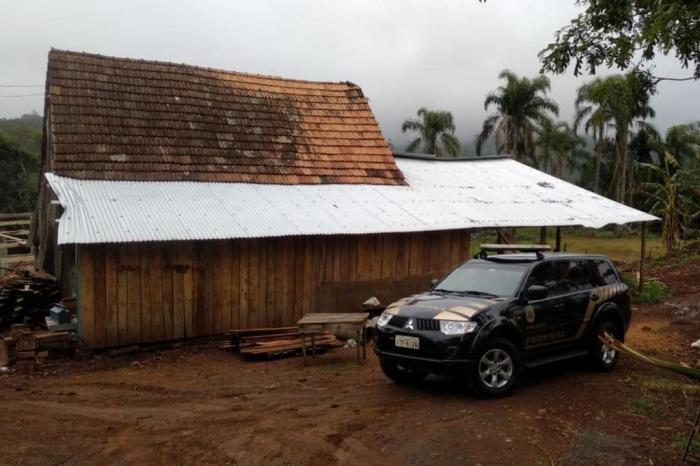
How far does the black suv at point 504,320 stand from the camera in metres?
6.98

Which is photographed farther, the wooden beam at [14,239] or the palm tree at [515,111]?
the palm tree at [515,111]

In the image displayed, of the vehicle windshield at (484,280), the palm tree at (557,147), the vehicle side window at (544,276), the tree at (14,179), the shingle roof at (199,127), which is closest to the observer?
the vehicle windshield at (484,280)

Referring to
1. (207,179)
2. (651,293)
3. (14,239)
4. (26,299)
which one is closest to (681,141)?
(651,293)

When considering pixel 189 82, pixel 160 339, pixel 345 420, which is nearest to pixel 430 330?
pixel 345 420

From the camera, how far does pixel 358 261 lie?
12.8m

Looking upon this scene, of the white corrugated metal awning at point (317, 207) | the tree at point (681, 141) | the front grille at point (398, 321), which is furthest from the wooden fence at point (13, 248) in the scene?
the tree at point (681, 141)

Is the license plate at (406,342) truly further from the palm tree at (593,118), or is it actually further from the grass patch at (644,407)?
the palm tree at (593,118)

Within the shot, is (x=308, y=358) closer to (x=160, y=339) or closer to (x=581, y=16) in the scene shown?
(x=160, y=339)

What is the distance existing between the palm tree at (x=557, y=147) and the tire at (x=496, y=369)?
1625 inches

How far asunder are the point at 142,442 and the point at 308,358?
441cm

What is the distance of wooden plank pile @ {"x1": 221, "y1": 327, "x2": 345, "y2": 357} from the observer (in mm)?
10344

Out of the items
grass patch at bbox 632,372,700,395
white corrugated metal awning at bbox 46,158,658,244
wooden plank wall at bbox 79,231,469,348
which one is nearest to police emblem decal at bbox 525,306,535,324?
grass patch at bbox 632,372,700,395

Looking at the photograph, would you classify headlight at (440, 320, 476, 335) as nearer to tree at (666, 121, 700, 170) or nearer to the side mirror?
the side mirror

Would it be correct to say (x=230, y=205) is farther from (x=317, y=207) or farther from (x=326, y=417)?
(x=326, y=417)
